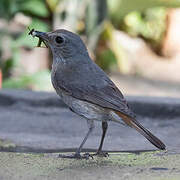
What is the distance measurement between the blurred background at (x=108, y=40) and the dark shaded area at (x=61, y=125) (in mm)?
1655

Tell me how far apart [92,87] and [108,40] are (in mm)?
6230

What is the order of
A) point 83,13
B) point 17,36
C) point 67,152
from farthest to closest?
Answer: point 83,13 → point 17,36 → point 67,152

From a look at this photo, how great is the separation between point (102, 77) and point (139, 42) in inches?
318

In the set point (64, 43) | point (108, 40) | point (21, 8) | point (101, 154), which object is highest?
point (64, 43)

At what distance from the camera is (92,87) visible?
3.63 meters

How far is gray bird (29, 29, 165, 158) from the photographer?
3.58 m

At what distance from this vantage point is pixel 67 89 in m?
3.63

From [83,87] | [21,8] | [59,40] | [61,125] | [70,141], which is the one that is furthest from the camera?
[21,8]

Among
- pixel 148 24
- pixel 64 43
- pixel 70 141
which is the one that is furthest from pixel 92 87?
pixel 148 24

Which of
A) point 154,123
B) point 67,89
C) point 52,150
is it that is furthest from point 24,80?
point 67,89

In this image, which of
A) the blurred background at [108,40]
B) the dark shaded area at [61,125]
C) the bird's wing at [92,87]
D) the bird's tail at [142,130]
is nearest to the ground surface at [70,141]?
the dark shaded area at [61,125]

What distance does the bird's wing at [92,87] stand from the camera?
3.58m

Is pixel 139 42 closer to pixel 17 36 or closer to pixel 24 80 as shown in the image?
pixel 17 36

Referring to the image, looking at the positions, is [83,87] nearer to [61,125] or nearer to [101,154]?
[101,154]
